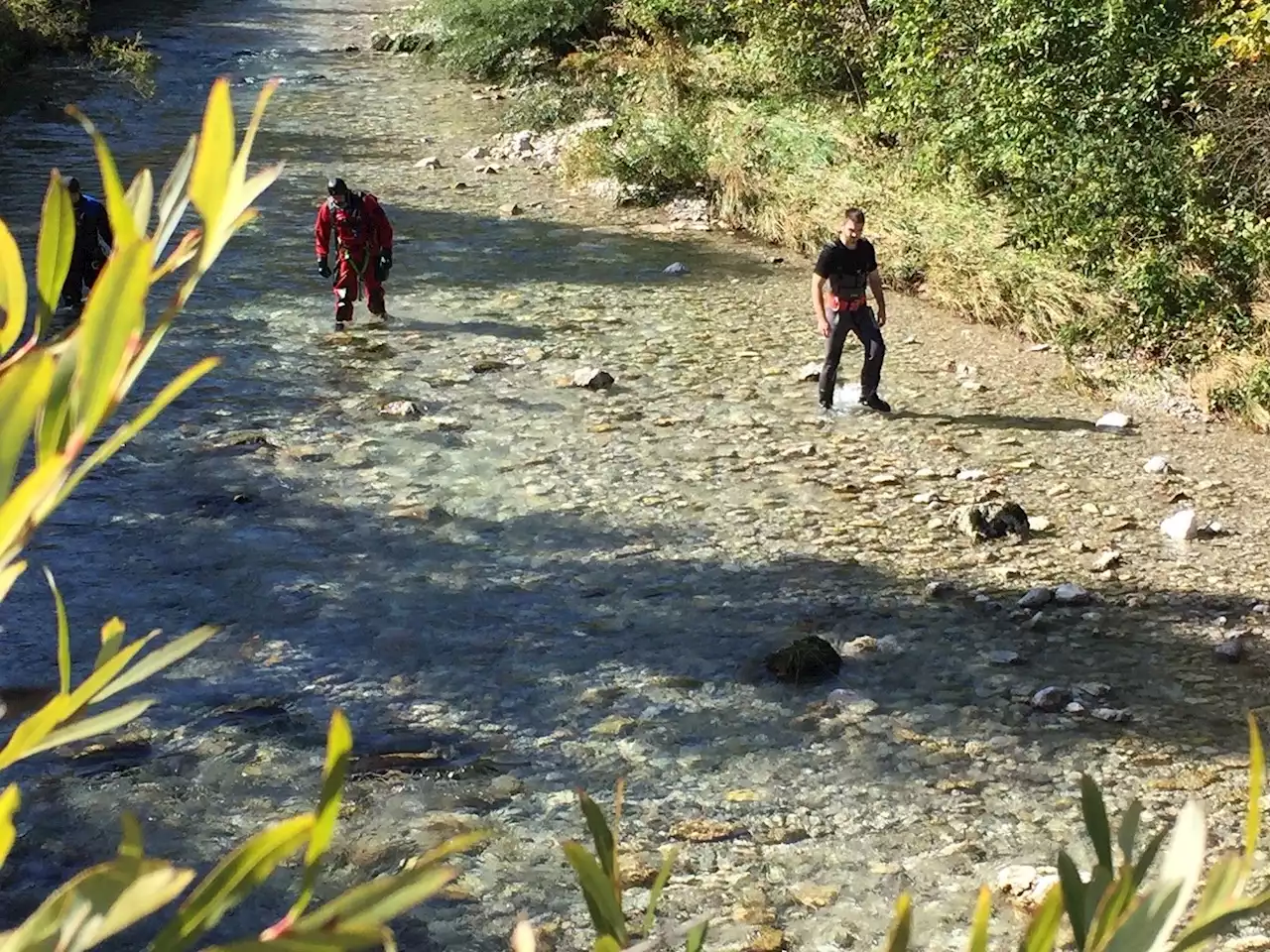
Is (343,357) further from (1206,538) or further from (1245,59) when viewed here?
(1245,59)

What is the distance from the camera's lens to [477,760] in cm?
616

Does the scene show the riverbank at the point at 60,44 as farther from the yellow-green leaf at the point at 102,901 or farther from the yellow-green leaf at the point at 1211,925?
the yellow-green leaf at the point at 1211,925

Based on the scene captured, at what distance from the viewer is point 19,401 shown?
79 cm

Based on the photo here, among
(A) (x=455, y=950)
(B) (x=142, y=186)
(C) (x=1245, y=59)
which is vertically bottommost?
(A) (x=455, y=950)

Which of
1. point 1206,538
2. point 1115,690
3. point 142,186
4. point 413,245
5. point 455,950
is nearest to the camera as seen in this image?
point 142,186

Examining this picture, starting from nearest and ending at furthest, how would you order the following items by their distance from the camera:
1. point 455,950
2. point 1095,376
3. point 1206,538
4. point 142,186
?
point 142,186
point 455,950
point 1206,538
point 1095,376

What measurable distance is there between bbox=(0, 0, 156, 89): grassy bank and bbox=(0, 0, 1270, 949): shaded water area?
14.2 meters

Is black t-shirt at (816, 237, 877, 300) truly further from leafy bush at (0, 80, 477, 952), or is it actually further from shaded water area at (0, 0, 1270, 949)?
leafy bush at (0, 80, 477, 952)

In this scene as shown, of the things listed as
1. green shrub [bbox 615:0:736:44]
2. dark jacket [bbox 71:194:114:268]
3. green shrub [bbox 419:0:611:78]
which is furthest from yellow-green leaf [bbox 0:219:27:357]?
green shrub [bbox 419:0:611:78]

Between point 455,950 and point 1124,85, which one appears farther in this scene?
point 1124,85

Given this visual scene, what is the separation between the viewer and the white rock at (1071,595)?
303 inches

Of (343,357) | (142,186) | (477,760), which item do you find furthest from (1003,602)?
(142,186)

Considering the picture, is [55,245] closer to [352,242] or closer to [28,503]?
[28,503]

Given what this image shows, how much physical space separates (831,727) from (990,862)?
46.8 inches
